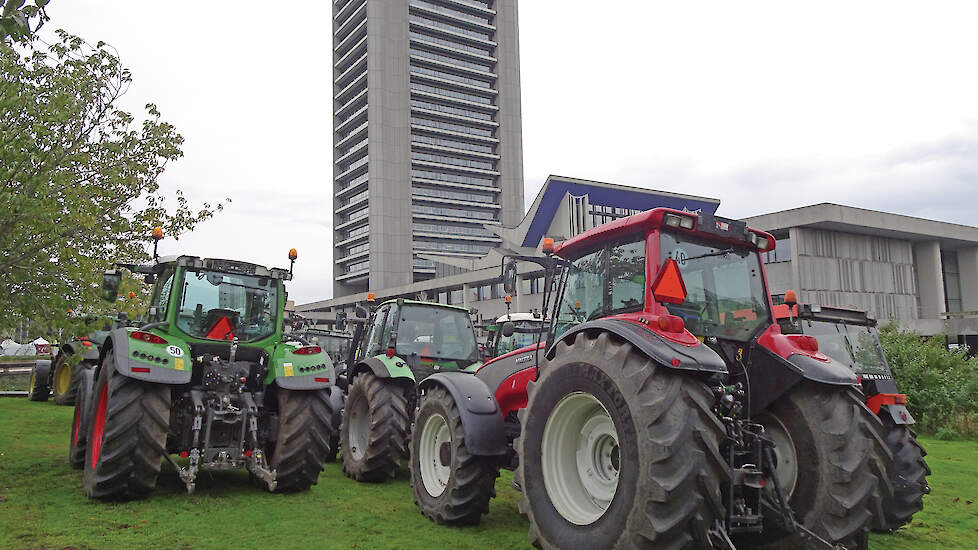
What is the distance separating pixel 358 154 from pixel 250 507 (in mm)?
85338

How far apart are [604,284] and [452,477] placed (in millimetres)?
2110

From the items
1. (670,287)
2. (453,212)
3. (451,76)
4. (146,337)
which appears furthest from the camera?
(451,76)

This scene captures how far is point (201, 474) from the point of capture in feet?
25.8

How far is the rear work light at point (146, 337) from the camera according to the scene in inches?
260

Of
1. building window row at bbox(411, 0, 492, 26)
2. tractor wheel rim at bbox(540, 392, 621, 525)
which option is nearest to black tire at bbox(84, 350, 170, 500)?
tractor wheel rim at bbox(540, 392, 621, 525)

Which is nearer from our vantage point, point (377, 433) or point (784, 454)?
point (784, 454)

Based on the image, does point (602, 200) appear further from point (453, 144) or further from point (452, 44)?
point (452, 44)

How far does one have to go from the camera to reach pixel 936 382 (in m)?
12.9

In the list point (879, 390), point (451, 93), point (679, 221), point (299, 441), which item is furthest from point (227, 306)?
point (451, 93)

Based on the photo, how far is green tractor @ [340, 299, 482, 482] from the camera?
25.1 ft

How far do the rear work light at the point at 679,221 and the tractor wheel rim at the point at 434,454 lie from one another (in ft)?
8.85

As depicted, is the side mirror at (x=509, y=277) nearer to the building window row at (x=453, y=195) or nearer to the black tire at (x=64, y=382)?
the black tire at (x=64, y=382)

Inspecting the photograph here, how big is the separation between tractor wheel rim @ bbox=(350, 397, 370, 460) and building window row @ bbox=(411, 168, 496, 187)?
261 ft

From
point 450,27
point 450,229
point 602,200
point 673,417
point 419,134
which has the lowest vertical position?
point 673,417
